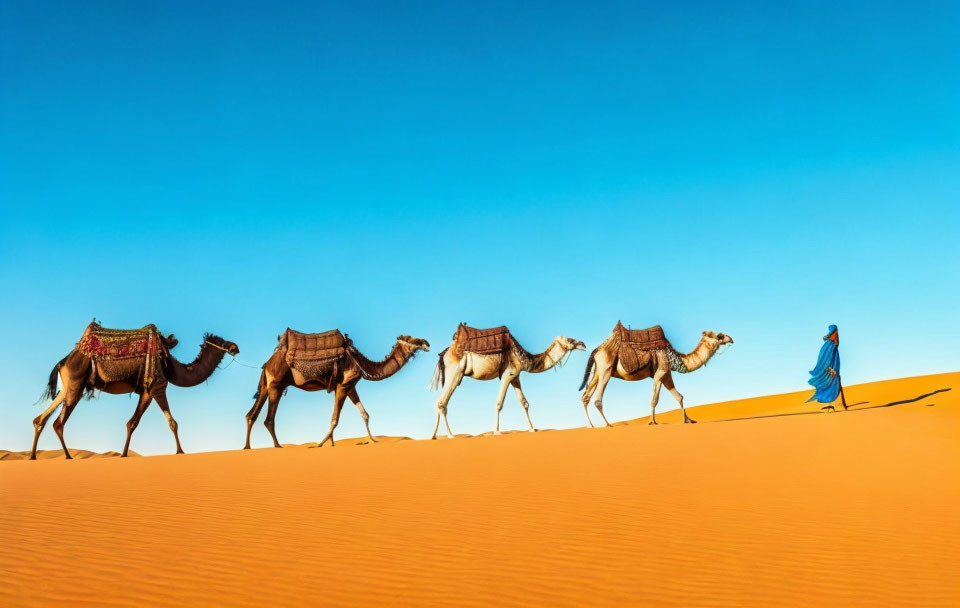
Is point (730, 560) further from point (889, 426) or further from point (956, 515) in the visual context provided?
point (889, 426)

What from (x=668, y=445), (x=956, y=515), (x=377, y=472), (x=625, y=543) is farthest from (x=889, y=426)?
(x=625, y=543)

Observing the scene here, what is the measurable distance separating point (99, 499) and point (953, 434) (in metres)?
14.4

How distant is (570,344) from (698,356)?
3.70 m

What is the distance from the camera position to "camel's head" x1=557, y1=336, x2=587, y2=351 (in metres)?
22.9

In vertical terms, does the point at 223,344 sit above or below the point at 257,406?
above

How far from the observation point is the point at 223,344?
872 inches

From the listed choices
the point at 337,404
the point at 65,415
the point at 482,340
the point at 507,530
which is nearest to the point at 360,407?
the point at 337,404

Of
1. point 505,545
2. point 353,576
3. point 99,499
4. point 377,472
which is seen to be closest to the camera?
point 353,576

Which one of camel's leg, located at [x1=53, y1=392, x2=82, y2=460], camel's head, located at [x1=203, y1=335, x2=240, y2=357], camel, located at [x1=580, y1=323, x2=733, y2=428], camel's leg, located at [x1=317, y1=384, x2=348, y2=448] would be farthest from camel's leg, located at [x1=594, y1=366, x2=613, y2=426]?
camel's leg, located at [x1=53, y1=392, x2=82, y2=460]

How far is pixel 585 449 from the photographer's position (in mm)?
14352

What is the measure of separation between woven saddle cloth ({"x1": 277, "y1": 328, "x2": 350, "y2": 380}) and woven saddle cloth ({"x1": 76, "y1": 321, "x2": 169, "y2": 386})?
3.16m

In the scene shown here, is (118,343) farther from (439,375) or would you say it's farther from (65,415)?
(439,375)

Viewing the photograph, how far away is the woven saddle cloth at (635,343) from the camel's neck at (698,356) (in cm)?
73

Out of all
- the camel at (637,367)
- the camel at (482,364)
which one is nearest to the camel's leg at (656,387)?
the camel at (637,367)
